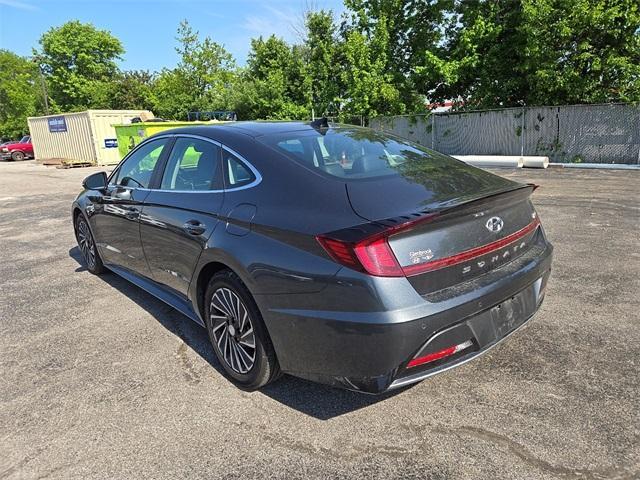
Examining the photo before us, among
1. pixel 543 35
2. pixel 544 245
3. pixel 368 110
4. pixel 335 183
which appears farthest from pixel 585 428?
pixel 368 110

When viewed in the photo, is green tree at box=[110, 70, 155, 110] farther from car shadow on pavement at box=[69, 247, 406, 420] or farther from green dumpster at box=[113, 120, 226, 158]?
car shadow on pavement at box=[69, 247, 406, 420]

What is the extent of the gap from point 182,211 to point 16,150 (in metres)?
36.7

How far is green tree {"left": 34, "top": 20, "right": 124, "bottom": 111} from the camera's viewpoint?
50.6 meters

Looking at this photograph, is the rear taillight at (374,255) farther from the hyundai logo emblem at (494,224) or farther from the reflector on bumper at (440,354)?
the hyundai logo emblem at (494,224)

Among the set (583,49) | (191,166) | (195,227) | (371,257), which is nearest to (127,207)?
(191,166)

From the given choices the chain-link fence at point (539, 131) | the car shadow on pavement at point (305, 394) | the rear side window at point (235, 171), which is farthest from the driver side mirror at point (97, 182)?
the chain-link fence at point (539, 131)

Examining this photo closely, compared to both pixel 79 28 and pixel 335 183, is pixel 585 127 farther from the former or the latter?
pixel 79 28

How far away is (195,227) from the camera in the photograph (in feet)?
10.2

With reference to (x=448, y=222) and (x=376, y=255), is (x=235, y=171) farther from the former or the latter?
(x=448, y=222)

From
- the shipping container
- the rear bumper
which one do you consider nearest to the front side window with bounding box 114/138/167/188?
the rear bumper

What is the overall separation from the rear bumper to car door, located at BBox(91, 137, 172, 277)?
190 cm

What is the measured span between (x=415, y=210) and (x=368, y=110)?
2144 cm

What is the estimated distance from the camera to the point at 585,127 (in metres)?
16.5

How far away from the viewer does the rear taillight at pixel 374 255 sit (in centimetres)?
221
